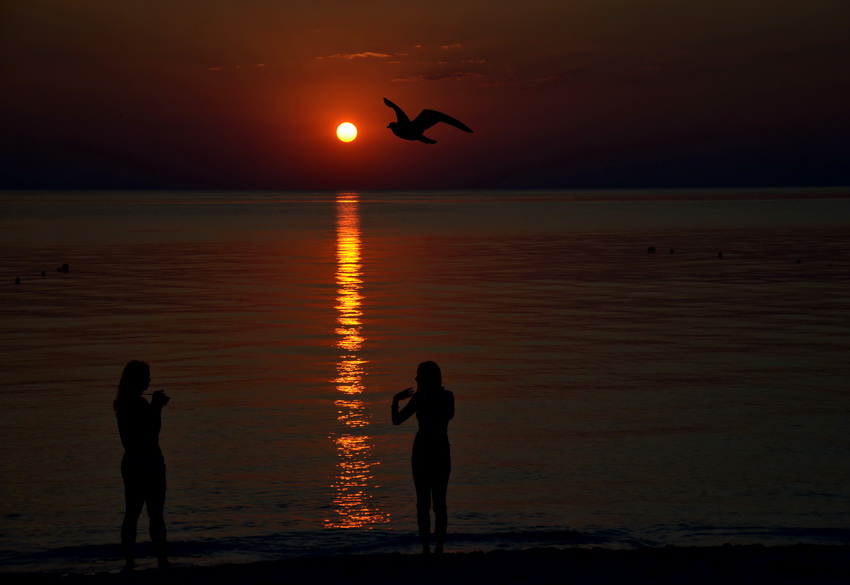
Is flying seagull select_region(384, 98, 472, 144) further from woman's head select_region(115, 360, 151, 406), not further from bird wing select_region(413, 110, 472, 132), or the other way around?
woman's head select_region(115, 360, 151, 406)

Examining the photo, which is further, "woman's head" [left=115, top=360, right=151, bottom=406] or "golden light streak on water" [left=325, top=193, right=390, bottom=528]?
"golden light streak on water" [left=325, top=193, right=390, bottom=528]

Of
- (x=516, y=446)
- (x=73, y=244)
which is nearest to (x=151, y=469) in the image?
(x=516, y=446)

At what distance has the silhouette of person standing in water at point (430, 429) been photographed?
920cm

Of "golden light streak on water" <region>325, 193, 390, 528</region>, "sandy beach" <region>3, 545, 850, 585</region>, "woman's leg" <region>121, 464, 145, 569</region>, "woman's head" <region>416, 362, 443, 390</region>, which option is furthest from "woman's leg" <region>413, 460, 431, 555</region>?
"woman's leg" <region>121, 464, 145, 569</region>

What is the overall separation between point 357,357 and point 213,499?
9779mm

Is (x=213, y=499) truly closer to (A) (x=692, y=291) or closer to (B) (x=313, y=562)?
(B) (x=313, y=562)

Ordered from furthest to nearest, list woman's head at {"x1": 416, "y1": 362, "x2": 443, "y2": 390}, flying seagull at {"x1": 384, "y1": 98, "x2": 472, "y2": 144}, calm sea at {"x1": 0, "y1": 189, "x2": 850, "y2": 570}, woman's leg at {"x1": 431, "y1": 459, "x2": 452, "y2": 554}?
1. flying seagull at {"x1": 384, "y1": 98, "x2": 472, "y2": 144}
2. calm sea at {"x1": 0, "y1": 189, "x2": 850, "y2": 570}
3. woman's leg at {"x1": 431, "y1": 459, "x2": 452, "y2": 554}
4. woman's head at {"x1": 416, "y1": 362, "x2": 443, "y2": 390}

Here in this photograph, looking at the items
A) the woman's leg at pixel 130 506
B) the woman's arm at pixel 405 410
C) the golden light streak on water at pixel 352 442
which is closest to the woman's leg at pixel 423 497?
the woman's arm at pixel 405 410

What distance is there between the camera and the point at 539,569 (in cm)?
920

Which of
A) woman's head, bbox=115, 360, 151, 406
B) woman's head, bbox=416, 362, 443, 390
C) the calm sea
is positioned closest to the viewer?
woman's head, bbox=115, 360, 151, 406

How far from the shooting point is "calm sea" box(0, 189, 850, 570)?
11.5 m

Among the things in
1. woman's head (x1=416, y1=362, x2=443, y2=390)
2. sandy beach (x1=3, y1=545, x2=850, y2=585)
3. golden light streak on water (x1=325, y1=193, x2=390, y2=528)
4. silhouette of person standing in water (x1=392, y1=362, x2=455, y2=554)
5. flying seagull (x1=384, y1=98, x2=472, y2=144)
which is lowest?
golden light streak on water (x1=325, y1=193, x2=390, y2=528)

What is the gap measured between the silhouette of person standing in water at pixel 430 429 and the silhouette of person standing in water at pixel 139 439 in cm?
209

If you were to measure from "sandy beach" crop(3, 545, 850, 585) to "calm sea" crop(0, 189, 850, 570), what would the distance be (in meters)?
0.97
